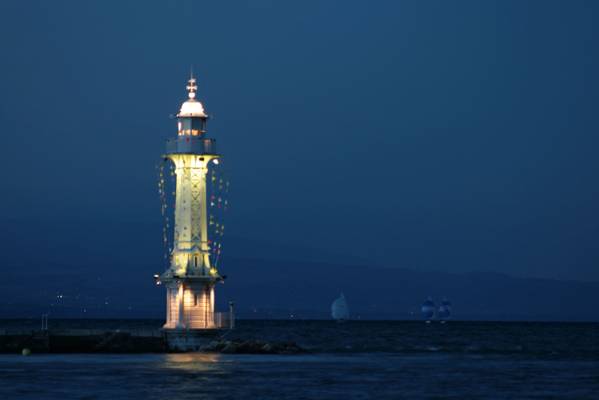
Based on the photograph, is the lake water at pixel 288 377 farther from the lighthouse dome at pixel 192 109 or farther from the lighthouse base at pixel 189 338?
the lighthouse dome at pixel 192 109

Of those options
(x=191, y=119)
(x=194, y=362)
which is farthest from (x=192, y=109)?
(x=194, y=362)

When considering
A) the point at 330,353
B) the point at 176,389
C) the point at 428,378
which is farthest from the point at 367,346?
the point at 176,389

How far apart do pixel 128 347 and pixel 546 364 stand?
2663 cm

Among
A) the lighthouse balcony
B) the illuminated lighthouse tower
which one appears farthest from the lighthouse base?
the lighthouse balcony

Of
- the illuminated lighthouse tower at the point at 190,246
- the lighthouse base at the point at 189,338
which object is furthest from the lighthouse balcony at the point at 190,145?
the lighthouse base at the point at 189,338

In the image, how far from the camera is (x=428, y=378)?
74.2 m

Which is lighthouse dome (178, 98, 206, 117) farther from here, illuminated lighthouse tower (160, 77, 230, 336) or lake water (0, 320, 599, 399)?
lake water (0, 320, 599, 399)

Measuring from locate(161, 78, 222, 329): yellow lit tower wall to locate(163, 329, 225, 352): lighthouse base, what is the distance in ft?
0.98

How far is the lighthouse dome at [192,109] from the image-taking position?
87238mm

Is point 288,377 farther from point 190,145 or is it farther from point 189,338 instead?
point 190,145

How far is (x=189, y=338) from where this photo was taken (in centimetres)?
8631

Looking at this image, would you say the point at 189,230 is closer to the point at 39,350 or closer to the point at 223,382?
the point at 39,350

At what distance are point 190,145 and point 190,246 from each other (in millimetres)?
6014

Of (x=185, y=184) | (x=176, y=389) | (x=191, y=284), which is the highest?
(x=185, y=184)
